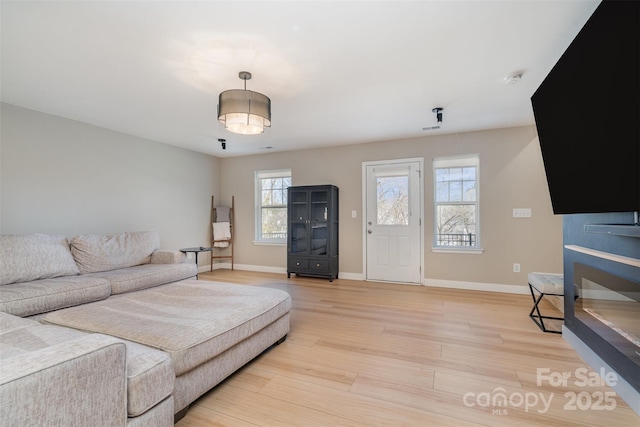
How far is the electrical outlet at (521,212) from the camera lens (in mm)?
3986

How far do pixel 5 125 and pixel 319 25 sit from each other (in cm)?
366

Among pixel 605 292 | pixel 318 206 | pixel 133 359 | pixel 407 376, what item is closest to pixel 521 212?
pixel 605 292

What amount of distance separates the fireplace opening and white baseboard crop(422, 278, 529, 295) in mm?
1840

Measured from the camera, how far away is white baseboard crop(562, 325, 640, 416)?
5.23ft

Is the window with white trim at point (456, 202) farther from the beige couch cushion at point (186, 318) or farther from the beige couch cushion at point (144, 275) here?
the beige couch cushion at point (144, 275)

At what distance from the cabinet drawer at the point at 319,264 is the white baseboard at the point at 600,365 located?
311cm

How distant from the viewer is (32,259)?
274 centimetres

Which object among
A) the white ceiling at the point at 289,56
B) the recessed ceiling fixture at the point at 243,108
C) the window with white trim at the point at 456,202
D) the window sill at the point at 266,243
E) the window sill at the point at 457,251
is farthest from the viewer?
the window sill at the point at 266,243

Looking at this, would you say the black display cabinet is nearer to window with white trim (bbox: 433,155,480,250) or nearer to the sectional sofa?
window with white trim (bbox: 433,155,480,250)

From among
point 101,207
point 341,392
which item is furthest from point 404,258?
point 101,207

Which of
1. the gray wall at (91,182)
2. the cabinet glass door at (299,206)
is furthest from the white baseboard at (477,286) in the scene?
the gray wall at (91,182)

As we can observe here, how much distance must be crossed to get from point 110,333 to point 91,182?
3159 mm

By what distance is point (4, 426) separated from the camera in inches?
31.3

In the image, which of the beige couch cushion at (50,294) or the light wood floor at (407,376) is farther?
the beige couch cushion at (50,294)
